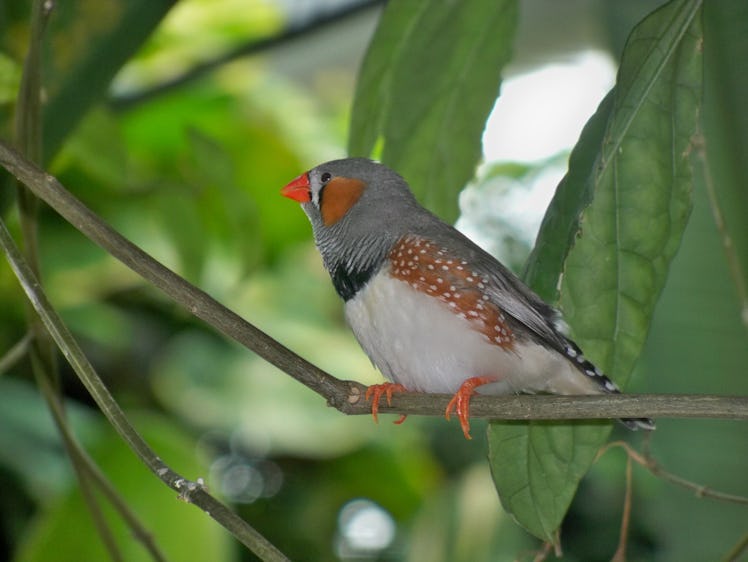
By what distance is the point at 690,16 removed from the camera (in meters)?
1.43

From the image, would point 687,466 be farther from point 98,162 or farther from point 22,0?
point 22,0

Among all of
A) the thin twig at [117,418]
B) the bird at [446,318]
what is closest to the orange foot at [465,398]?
the bird at [446,318]

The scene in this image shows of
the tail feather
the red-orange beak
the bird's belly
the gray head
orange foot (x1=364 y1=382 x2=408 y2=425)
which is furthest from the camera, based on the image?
the red-orange beak

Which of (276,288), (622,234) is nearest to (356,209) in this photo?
(622,234)

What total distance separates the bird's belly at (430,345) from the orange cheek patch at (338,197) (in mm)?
210

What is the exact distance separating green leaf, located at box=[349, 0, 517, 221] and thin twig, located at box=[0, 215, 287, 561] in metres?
0.76

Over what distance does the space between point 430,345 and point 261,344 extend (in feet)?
2.04

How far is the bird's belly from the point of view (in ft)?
5.51

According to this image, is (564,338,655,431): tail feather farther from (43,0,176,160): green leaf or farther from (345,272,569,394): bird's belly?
(43,0,176,160): green leaf

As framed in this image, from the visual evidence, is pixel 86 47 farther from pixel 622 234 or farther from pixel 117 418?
pixel 622 234

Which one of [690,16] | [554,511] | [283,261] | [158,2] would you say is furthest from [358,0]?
[554,511]

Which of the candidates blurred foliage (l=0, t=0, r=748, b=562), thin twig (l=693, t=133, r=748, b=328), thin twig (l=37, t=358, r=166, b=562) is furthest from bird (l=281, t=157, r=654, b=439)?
thin twig (l=37, t=358, r=166, b=562)

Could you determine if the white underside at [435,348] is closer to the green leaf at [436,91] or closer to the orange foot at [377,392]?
the orange foot at [377,392]

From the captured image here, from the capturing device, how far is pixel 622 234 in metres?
1.39
